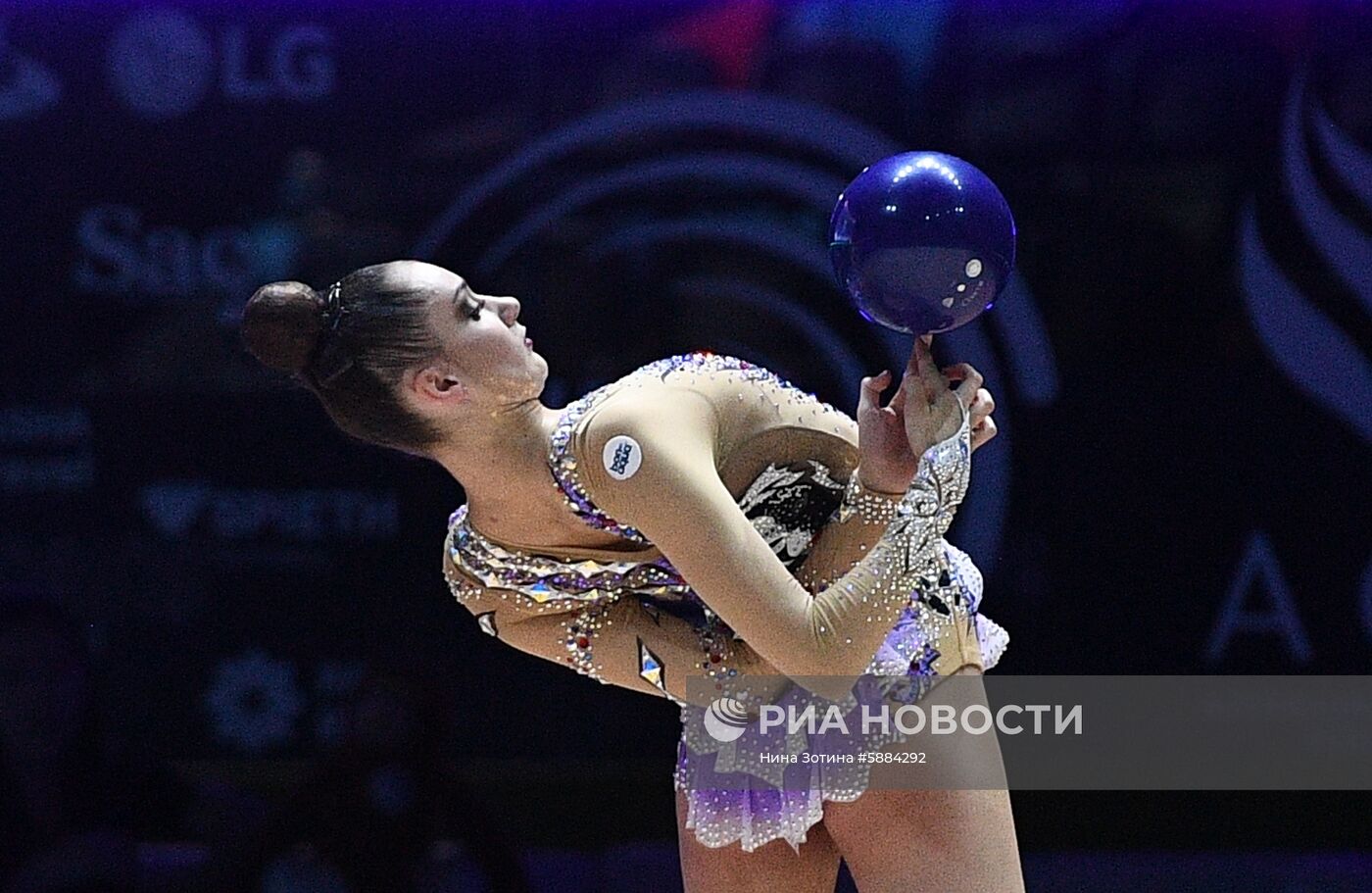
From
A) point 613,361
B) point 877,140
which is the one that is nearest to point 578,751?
point 613,361

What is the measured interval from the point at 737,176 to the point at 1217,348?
110cm

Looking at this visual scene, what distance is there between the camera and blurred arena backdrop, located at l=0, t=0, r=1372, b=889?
3877 millimetres

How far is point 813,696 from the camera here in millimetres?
2369

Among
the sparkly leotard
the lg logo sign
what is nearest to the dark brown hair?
the sparkly leotard

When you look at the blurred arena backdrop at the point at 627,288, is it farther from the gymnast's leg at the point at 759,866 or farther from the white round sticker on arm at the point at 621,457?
the white round sticker on arm at the point at 621,457

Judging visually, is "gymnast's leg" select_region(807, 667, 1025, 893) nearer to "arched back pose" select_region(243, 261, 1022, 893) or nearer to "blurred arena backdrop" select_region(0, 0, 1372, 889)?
"arched back pose" select_region(243, 261, 1022, 893)

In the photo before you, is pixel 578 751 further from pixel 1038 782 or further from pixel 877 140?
pixel 877 140

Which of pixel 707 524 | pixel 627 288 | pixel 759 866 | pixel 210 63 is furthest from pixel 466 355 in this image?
pixel 210 63

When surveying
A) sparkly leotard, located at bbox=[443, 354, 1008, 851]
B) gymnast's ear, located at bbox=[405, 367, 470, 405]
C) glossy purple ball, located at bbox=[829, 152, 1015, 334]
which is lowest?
sparkly leotard, located at bbox=[443, 354, 1008, 851]

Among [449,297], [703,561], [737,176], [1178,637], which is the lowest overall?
[1178,637]

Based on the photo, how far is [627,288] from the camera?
3.93m

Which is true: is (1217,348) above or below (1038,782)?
above
